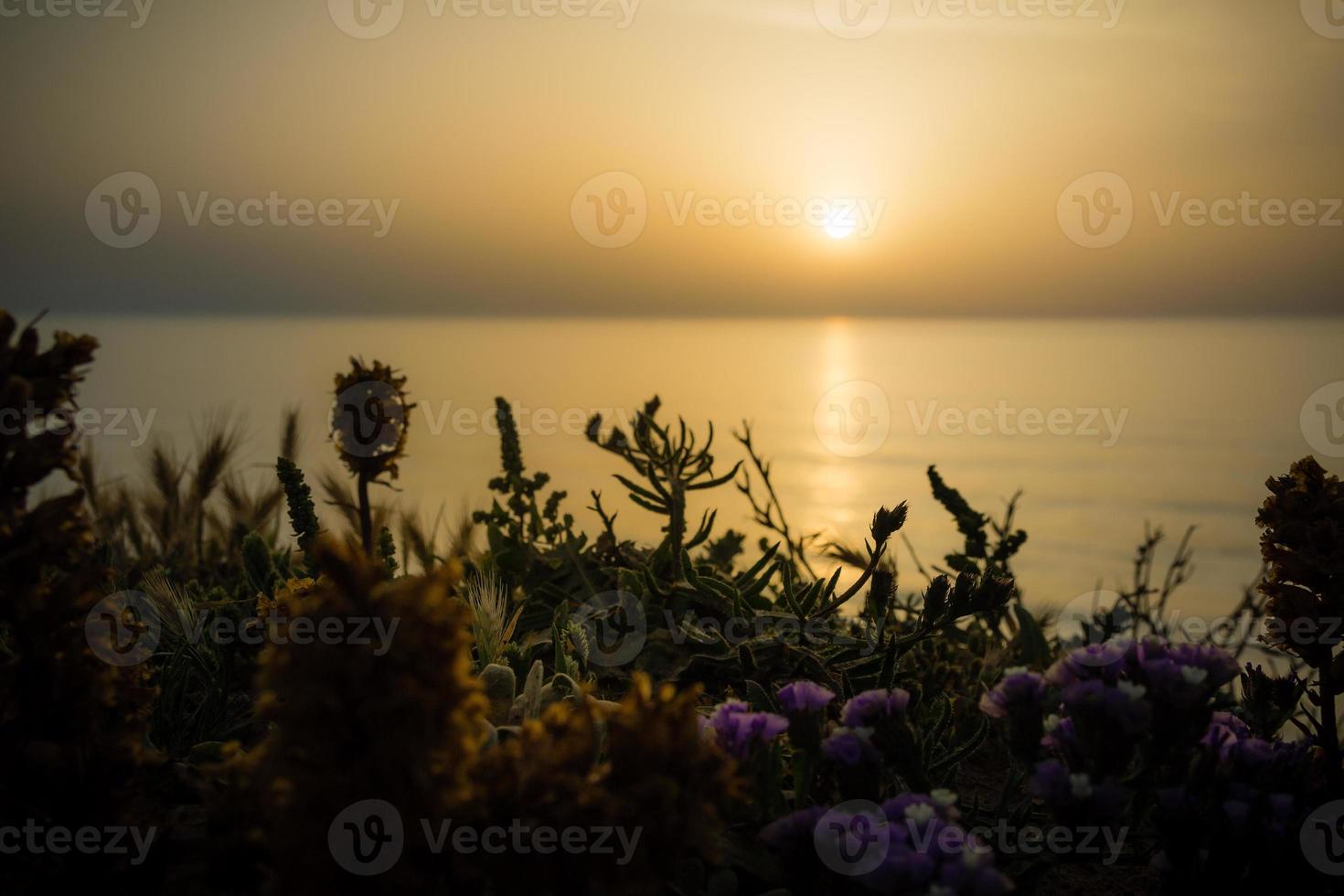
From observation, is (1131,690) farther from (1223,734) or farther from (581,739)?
(581,739)

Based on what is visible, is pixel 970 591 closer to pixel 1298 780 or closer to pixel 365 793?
pixel 1298 780

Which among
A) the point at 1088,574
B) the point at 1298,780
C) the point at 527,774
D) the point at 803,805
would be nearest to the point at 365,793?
the point at 527,774

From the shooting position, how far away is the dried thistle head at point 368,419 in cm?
221

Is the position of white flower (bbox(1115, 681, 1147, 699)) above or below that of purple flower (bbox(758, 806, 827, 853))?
above

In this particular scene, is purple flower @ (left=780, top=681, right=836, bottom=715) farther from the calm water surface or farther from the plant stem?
the calm water surface

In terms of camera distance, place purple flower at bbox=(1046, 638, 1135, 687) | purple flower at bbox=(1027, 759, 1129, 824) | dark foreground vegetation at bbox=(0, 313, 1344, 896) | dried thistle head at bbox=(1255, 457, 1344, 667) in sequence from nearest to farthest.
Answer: dark foreground vegetation at bbox=(0, 313, 1344, 896) < purple flower at bbox=(1027, 759, 1129, 824) < purple flower at bbox=(1046, 638, 1135, 687) < dried thistle head at bbox=(1255, 457, 1344, 667)

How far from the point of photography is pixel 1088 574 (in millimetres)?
12734

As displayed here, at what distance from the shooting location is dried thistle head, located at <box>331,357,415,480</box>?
7.24ft

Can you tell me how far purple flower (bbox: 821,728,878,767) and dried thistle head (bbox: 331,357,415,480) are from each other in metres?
1.12

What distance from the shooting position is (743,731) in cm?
195

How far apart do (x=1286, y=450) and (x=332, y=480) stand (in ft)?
73.7

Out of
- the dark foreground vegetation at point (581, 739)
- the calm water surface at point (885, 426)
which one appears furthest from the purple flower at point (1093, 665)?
the calm water surface at point (885, 426)

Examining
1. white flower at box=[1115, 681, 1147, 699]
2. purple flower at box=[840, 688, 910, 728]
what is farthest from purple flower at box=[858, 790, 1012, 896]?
white flower at box=[1115, 681, 1147, 699]

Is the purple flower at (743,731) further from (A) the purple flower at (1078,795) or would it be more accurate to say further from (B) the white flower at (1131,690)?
(B) the white flower at (1131,690)
